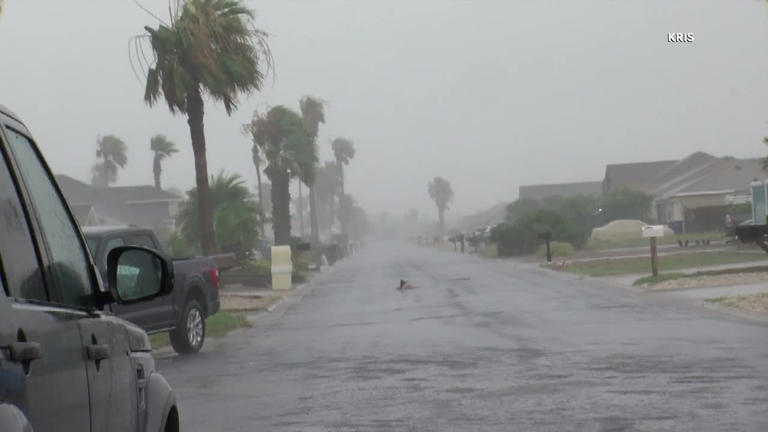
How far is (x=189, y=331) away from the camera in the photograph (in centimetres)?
1861

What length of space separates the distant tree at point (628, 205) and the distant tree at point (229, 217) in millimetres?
58048

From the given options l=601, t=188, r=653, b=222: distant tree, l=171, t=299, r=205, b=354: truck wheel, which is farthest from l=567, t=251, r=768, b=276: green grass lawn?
l=601, t=188, r=653, b=222: distant tree

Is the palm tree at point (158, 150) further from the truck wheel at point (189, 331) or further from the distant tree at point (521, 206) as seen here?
the truck wheel at point (189, 331)

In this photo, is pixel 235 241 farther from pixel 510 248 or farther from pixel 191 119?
pixel 510 248

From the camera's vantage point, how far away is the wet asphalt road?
10.3 m

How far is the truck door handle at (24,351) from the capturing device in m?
3.18

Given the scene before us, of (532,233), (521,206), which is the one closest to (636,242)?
(532,233)

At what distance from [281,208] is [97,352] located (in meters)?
60.7

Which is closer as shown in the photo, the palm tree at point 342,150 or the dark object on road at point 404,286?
the dark object on road at point 404,286

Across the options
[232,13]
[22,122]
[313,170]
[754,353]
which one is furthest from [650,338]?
[313,170]

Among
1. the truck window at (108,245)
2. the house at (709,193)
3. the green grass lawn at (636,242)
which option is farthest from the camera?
the house at (709,193)

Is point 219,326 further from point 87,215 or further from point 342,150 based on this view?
point 342,150

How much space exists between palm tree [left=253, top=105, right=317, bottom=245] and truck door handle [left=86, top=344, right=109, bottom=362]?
5896 cm

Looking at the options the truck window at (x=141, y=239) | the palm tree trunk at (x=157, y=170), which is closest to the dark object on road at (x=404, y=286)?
the truck window at (x=141, y=239)
